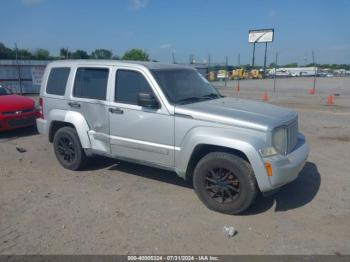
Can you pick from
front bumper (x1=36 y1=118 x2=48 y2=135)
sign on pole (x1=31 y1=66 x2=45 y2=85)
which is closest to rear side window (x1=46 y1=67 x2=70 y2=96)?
front bumper (x1=36 y1=118 x2=48 y2=135)

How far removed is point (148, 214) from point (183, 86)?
202 cm

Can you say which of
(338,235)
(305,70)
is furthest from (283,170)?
(305,70)

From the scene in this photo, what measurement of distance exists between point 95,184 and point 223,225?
2316 mm

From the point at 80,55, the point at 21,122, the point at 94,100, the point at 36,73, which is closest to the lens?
the point at 94,100

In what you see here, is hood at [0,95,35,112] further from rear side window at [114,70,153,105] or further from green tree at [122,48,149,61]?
green tree at [122,48,149,61]

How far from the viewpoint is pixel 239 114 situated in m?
4.20

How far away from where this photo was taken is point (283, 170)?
3.91m

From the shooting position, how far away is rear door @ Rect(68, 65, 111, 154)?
203 inches

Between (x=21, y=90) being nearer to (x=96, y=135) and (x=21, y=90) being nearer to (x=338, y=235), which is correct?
(x=96, y=135)

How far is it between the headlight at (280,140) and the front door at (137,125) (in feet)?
4.51

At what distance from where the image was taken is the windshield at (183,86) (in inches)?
184

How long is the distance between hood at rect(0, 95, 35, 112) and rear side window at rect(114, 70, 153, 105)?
461cm

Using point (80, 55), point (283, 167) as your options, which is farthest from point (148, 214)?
point (80, 55)

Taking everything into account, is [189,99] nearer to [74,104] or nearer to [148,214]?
[148,214]
